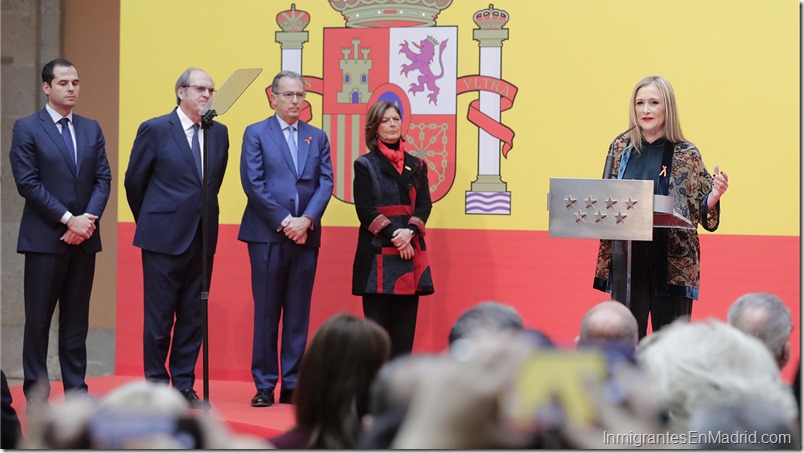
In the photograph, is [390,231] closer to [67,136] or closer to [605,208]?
[605,208]

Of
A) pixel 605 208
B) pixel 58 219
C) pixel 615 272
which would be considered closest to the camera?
pixel 605 208

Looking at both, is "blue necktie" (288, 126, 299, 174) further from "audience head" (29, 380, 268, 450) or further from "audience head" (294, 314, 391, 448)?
"audience head" (29, 380, 268, 450)

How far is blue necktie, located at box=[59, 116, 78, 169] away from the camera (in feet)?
19.1

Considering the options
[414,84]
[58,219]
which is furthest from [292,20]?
[58,219]

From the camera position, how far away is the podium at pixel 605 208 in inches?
179

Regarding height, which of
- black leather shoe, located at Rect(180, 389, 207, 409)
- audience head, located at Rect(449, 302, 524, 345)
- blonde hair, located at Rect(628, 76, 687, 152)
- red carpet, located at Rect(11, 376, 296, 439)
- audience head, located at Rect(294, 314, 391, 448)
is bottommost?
red carpet, located at Rect(11, 376, 296, 439)

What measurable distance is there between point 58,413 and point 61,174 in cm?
438

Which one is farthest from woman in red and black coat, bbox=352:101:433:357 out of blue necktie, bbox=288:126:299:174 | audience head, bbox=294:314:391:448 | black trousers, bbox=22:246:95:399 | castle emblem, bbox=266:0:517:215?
audience head, bbox=294:314:391:448

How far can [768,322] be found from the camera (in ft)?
10.7

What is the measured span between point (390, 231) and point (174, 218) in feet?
3.77

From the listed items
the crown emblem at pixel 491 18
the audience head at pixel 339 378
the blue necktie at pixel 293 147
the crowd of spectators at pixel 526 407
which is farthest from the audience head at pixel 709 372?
the crown emblem at pixel 491 18

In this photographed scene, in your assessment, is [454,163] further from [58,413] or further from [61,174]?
[58,413]

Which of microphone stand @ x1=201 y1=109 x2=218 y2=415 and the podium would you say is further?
microphone stand @ x1=201 y1=109 x2=218 y2=415

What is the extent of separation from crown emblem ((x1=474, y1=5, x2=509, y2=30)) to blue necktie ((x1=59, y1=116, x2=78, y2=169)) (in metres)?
2.39
